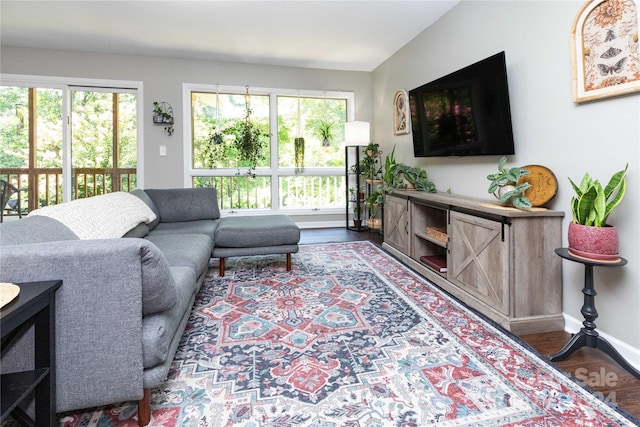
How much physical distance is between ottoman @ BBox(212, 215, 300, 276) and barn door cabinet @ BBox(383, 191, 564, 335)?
1384 millimetres

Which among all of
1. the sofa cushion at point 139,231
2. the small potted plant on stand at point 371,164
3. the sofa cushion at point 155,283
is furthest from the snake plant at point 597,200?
the small potted plant on stand at point 371,164

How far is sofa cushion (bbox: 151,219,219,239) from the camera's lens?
2.93 m

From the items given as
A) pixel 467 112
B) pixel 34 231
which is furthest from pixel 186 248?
pixel 467 112

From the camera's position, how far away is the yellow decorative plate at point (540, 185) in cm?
210

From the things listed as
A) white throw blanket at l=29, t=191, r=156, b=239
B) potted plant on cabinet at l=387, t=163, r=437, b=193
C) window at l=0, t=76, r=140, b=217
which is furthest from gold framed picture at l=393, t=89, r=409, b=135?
window at l=0, t=76, r=140, b=217

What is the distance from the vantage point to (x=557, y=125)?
2127 millimetres

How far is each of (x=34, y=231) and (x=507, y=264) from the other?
2.43m

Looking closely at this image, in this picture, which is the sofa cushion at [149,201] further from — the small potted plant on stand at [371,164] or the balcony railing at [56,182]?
the small potted plant on stand at [371,164]

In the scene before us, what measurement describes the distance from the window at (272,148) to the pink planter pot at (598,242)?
4.09 meters

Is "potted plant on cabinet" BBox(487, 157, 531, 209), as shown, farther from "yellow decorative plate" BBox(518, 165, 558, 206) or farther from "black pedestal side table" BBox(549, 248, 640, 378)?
"black pedestal side table" BBox(549, 248, 640, 378)

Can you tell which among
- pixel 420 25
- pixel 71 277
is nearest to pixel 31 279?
pixel 71 277

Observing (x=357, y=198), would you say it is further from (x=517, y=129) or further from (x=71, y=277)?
(x=71, y=277)

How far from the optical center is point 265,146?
5.27 m

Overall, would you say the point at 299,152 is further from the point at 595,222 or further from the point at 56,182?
the point at 595,222
